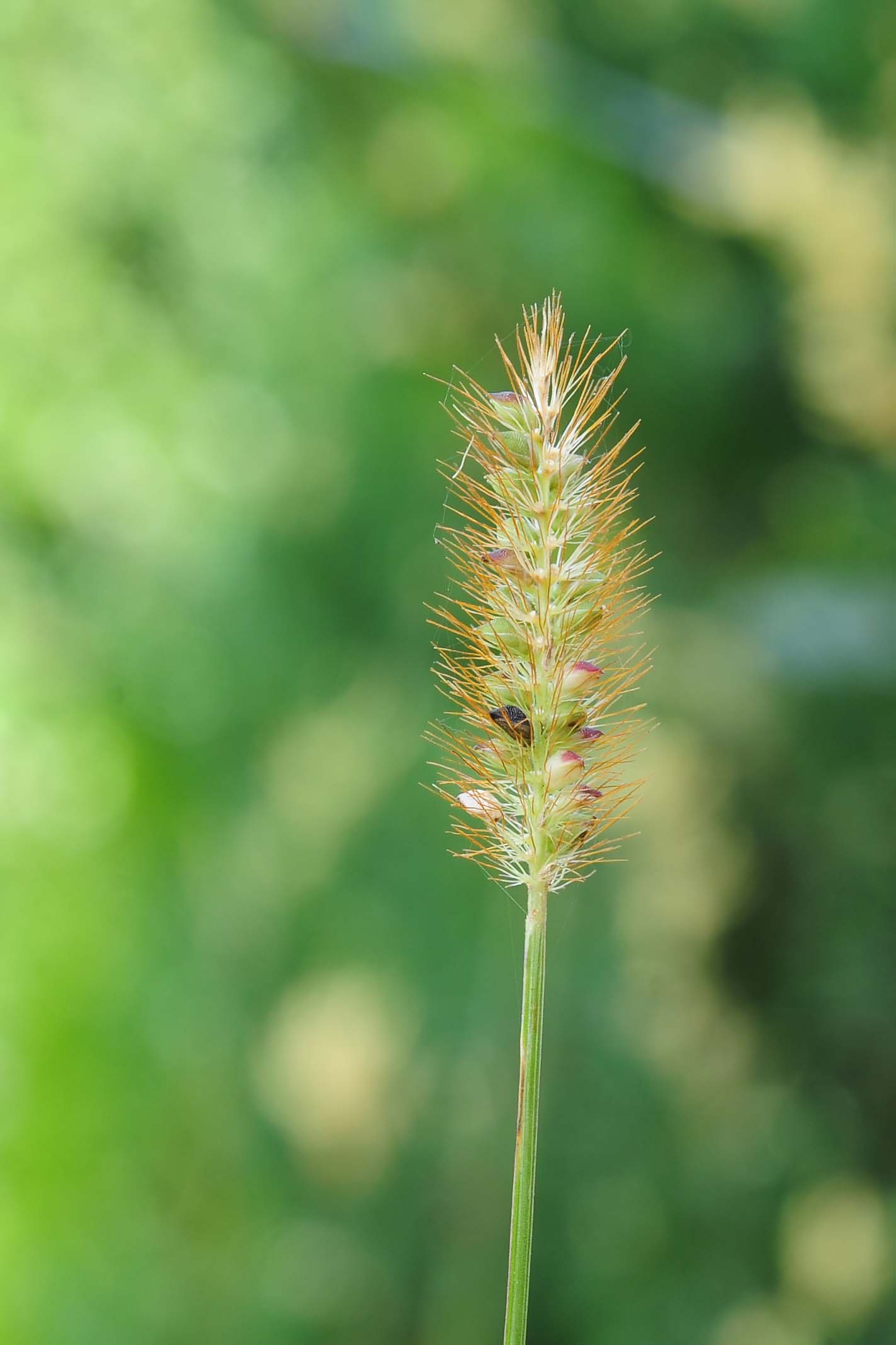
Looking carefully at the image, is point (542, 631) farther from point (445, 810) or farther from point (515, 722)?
point (445, 810)

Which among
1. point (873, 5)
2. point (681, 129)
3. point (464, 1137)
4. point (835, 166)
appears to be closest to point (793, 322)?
point (835, 166)

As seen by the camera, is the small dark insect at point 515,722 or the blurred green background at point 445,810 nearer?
the small dark insect at point 515,722

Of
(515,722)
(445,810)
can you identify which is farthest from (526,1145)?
(445,810)

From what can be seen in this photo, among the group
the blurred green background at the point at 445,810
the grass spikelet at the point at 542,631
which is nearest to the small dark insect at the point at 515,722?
the grass spikelet at the point at 542,631

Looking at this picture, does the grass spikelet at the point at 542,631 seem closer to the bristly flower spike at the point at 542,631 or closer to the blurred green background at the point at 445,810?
the bristly flower spike at the point at 542,631

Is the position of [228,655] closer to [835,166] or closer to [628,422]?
[628,422]
